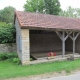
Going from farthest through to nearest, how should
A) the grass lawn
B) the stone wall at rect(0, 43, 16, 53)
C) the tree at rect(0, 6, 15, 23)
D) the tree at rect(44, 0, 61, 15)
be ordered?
the tree at rect(0, 6, 15, 23)
the tree at rect(44, 0, 61, 15)
the stone wall at rect(0, 43, 16, 53)
the grass lawn

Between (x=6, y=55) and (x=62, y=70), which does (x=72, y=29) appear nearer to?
(x=62, y=70)

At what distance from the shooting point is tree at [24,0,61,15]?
3098 centimetres

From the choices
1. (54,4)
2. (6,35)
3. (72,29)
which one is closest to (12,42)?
(6,35)

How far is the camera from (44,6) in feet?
108

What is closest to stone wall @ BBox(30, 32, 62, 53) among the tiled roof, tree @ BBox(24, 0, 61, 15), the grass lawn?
the tiled roof

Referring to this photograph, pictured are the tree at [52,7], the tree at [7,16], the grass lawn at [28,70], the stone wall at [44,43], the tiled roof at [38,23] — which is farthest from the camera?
the tree at [7,16]

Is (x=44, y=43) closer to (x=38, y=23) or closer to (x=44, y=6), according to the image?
(x=38, y=23)

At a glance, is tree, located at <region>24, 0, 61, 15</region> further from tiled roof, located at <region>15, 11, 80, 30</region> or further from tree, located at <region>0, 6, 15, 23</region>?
tiled roof, located at <region>15, 11, 80, 30</region>

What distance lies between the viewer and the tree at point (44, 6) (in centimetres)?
3098

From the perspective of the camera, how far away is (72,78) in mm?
6500

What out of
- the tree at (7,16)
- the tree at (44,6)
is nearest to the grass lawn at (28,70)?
the tree at (44,6)

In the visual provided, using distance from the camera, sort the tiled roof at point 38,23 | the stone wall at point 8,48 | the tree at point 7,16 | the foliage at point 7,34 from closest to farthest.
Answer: the tiled roof at point 38,23 < the stone wall at point 8,48 < the foliage at point 7,34 < the tree at point 7,16

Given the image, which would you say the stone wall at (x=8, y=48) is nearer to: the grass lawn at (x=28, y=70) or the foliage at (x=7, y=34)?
the foliage at (x=7, y=34)

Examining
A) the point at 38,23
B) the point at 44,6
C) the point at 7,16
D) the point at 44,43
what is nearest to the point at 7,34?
the point at 38,23
